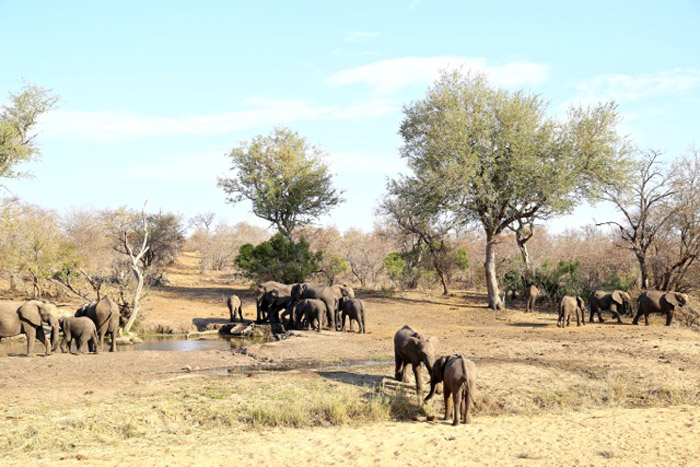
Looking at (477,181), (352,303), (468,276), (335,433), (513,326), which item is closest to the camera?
(335,433)

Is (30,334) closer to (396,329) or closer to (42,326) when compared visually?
(42,326)

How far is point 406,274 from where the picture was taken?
37.7 m

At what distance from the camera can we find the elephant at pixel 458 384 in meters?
10.2

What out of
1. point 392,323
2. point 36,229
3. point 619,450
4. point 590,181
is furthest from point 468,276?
point 619,450

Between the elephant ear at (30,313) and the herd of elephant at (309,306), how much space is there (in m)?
8.43

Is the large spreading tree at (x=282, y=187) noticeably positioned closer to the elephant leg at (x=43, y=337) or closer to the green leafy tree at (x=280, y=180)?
the green leafy tree at (x=280, y=180)

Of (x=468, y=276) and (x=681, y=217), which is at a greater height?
(x=681, y=217)

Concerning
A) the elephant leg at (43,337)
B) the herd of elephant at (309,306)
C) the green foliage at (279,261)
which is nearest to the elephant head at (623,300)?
the herd of elephant at (309,306)

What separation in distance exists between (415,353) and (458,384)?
1905 millimetres

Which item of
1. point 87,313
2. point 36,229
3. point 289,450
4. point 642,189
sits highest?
point 642,189

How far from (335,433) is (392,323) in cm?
1544

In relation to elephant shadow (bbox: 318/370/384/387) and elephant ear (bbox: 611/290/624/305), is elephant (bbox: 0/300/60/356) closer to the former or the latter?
elephant shadow (bbox: 318/370/384/387)

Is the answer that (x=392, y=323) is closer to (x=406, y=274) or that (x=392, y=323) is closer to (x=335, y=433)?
(x=406, y=274)

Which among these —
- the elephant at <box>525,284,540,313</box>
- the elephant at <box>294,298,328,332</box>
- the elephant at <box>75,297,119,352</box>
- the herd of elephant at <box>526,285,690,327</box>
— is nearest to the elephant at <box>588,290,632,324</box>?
the herd of elephant at <box>526,285,690,327</box>
